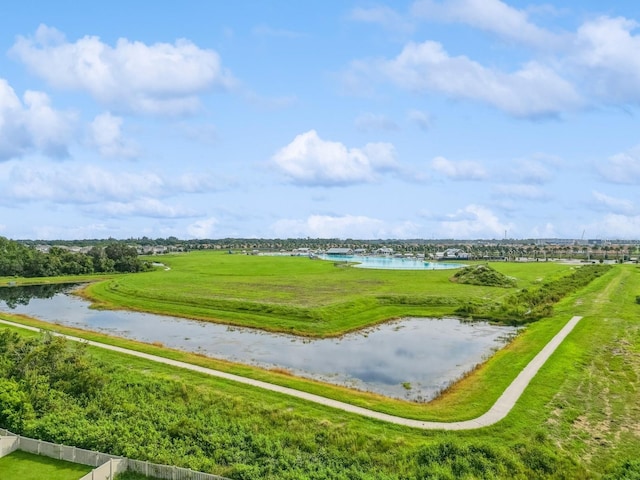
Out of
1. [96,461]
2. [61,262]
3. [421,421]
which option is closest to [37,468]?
[96,461]

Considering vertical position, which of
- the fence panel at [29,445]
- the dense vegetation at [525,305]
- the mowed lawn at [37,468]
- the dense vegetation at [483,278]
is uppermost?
the dense vegetation at [483,278]

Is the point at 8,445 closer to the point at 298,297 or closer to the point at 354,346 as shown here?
the point at 354,346

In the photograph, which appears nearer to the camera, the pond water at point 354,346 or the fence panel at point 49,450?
the fence panel at point 49,450

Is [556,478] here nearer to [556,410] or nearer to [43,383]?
[556,410]

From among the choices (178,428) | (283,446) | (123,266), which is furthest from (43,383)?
(123,266)

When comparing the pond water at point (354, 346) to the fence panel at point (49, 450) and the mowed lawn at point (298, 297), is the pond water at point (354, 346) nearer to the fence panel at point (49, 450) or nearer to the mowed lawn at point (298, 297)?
the mowed lawn at point (298, 297)

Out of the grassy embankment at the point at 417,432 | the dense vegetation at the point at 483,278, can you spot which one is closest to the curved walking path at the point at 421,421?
the grassy embankment at the point at 417,432

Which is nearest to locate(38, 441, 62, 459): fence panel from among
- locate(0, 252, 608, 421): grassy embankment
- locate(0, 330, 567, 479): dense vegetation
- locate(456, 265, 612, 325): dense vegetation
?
locate(0, 330, 567, 479): dense vegetation
